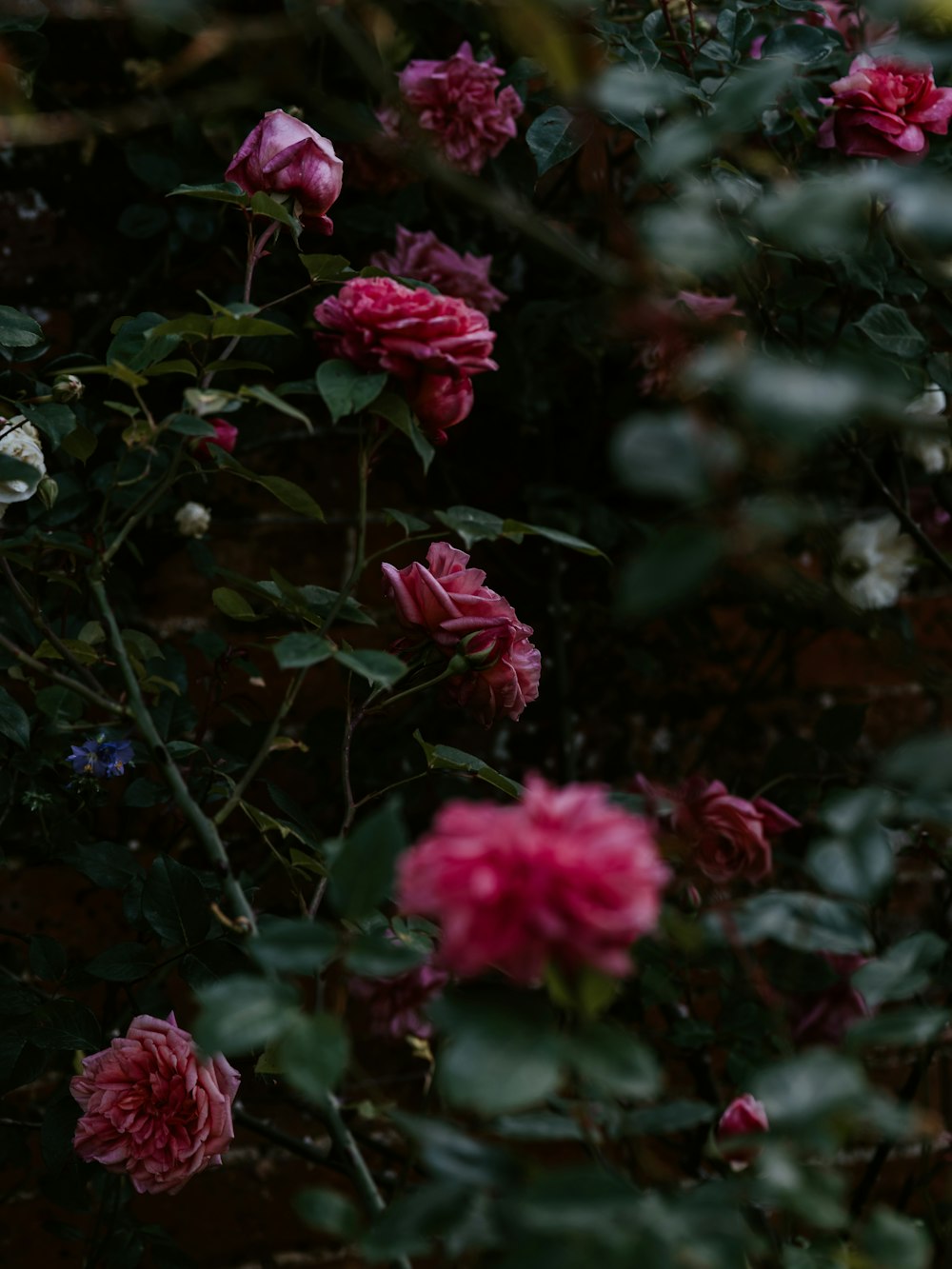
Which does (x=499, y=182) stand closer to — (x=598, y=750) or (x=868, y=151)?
(x=868, y=151)

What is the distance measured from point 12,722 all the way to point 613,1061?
462 mm

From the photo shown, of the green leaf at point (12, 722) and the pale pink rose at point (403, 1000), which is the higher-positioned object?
the green leaf at point (12, 722)

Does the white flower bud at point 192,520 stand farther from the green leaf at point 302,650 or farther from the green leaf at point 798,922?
the green leaf at point 798,922

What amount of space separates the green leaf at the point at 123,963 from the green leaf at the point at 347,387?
1.01 ft

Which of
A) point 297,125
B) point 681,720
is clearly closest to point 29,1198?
point 681,720

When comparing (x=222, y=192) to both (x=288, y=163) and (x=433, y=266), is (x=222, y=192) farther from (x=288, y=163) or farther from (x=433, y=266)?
(x=433, y=266)

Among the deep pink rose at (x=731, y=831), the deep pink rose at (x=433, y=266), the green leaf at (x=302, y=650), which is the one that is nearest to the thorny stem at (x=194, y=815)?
the green leaf at (x=302, y=650)

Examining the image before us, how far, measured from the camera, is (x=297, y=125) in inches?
22.1

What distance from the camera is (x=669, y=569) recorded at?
27 cm

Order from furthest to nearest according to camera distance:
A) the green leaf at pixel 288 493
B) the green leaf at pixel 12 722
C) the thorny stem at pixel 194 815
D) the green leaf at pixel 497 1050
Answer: the green leaf at pixel 12 722
the green leaf at pixel 288 493
the thorny stem at pixel 194 815
the green leaf at pixel 497 1050

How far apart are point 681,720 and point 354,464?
13.8 inches

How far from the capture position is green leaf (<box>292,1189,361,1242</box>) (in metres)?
0.30

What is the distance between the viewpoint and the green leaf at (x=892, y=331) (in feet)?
2.03

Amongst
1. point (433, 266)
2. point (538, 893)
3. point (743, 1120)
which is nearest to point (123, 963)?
point (743, 1120)
